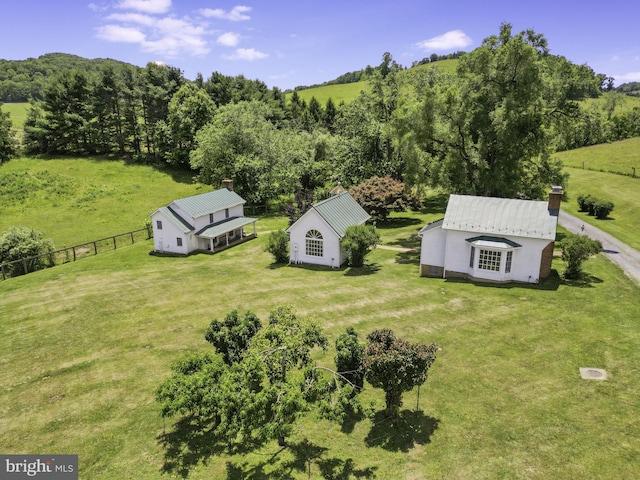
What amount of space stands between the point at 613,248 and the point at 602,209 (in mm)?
14020

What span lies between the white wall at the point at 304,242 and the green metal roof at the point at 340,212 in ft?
1.96

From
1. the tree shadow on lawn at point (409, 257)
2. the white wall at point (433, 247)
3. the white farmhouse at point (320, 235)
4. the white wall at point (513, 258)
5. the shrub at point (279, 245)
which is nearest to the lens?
the white wall at point (513, 258)

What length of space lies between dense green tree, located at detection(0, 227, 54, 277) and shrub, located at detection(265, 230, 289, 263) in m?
21.1

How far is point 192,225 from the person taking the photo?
42125mm

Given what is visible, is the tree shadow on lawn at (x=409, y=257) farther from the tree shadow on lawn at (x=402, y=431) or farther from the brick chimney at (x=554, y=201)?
the tree shadow on lawn at (x=402, y=431)

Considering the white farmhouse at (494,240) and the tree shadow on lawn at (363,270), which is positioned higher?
the white farmhouse at (494,240)

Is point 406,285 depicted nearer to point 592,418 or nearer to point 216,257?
point 592,418

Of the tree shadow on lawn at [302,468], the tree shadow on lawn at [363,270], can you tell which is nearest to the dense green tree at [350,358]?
the tree shadow on lawn at [302,468]

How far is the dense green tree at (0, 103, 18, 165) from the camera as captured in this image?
225ft

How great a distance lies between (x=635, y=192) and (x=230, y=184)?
55075mm

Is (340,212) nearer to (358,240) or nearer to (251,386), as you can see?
(358,240)

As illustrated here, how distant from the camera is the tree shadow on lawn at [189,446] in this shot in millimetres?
13492

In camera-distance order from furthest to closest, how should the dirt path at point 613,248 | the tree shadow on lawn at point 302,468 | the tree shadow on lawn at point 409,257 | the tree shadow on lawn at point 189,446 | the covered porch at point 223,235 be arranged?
the covered porch at point 223,235 < the tree shadow on lawn at point 409,257 < the dirt path at point 613,248 < the tree shadow on lawn at point 189,446 < the tree shadow on lawn at point 302,468

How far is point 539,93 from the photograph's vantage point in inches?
1421
